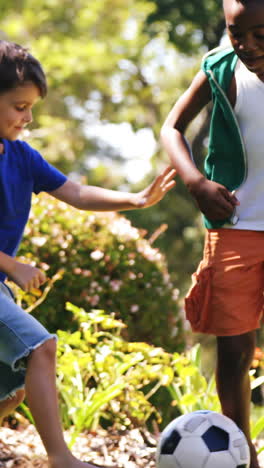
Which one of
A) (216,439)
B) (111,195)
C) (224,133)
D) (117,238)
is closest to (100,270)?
(117,238)

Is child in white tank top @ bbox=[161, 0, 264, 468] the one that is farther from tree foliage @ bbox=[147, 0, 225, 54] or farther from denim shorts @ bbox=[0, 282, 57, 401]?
tree foliage @ bbox=[147, 0, 225, 54]

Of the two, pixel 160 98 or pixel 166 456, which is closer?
pixel 166 456

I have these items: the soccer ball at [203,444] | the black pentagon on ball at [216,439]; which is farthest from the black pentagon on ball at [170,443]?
the black pentagon on ball at [216,439]

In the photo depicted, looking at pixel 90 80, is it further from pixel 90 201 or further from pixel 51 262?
pixel 90 201

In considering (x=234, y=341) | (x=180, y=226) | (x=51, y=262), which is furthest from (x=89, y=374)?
(x=180, y=226)

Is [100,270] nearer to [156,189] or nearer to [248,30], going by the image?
[156,189]

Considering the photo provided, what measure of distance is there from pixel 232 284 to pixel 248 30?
0.99 metres

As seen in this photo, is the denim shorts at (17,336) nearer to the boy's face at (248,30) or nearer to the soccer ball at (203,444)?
the soccer ball at (203,444)

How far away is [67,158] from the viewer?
65.8 ft

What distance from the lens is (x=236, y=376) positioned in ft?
10.2

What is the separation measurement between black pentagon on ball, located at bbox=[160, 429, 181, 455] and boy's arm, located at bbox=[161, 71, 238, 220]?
34.2 inches

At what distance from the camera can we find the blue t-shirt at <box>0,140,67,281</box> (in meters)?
2.96

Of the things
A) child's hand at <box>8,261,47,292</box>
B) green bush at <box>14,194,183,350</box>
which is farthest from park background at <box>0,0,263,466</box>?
child's hand at <box>8,261,47,292</box>

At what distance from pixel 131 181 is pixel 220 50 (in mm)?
17407
